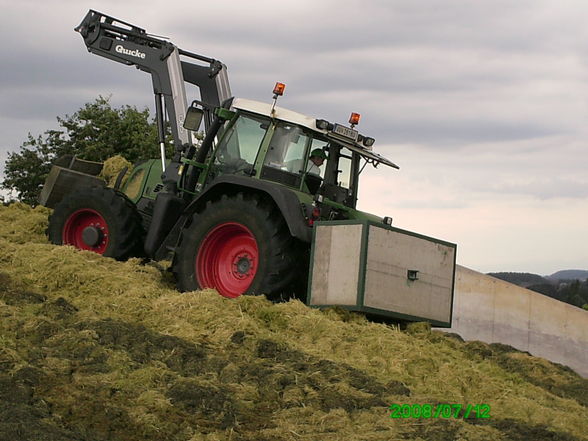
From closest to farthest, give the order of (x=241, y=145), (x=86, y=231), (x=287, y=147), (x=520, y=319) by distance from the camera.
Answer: (x=287, y=147) → (x=241, y=145) → (x=86, y=231) → (x=520, y=319)

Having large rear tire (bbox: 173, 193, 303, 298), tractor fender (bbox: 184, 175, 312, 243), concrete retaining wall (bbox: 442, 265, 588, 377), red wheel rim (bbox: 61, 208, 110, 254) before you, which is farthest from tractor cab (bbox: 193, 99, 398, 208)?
concrete retaining wall (bbox: 442, 265, 588, 377)

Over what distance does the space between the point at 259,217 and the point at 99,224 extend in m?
3.07

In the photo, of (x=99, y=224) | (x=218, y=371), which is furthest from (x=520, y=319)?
(x=218, y=371)

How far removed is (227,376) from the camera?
7742 millimetres

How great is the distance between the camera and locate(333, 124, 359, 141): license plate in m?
11.2

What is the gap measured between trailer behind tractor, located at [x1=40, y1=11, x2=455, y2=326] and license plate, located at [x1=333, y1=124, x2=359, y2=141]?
0.04 ft

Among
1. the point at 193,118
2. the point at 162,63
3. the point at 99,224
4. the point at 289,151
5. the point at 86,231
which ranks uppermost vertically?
the point at 162,63

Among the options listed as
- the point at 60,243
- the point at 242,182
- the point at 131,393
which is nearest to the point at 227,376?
the point at 131,393

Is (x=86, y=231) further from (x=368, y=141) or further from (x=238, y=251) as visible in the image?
(x=368, y=141)

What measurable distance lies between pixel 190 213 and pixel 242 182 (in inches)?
38.4

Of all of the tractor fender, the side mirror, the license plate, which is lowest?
the tractor fender

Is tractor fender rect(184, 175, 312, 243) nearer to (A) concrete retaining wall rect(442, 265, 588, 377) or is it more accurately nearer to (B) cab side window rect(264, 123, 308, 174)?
(B) cab side window rect(264, 123, 308, 174)

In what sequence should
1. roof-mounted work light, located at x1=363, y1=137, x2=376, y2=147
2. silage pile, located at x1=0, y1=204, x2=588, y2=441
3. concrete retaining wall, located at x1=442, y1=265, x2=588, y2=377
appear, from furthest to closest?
concrete retaining wall, located at x1=442, y1=265, x2=588, y2=377
roof-mounted work light, located at x1=363, y1=137, x2=376, y2=147
silage pile, located at x1=0, y1=204, x2=588, y2=441

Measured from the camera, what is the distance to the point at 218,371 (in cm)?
790
